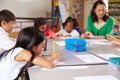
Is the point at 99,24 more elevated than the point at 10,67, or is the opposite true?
the point at 99,24

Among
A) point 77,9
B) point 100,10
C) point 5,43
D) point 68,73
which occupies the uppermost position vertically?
point 77,9

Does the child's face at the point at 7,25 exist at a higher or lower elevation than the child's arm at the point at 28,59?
higher

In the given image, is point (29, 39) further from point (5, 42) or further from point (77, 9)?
point (77, 9)

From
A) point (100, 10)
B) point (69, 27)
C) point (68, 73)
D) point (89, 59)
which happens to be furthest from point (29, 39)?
point (69, 27)

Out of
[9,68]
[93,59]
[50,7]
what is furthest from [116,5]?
[9,68]

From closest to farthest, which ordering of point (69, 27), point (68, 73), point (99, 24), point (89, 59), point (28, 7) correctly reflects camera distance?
point (68, 73)
point (89, 59)
point (99, 24)
point (69, 27)
point (28, 7)

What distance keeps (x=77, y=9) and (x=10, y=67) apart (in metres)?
3.99

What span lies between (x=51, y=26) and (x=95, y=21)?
7.23 feet

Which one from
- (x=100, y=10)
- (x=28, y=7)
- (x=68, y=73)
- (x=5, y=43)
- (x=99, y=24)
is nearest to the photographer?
(x=68, y=73)

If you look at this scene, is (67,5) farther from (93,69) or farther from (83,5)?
(93,69)

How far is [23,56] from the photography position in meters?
1.50

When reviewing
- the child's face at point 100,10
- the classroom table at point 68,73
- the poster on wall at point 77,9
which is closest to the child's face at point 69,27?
the child's face at point 100,10

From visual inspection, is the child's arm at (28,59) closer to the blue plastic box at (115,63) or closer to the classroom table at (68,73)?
the classroom table at (68,73)

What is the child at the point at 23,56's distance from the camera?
4.97ft
